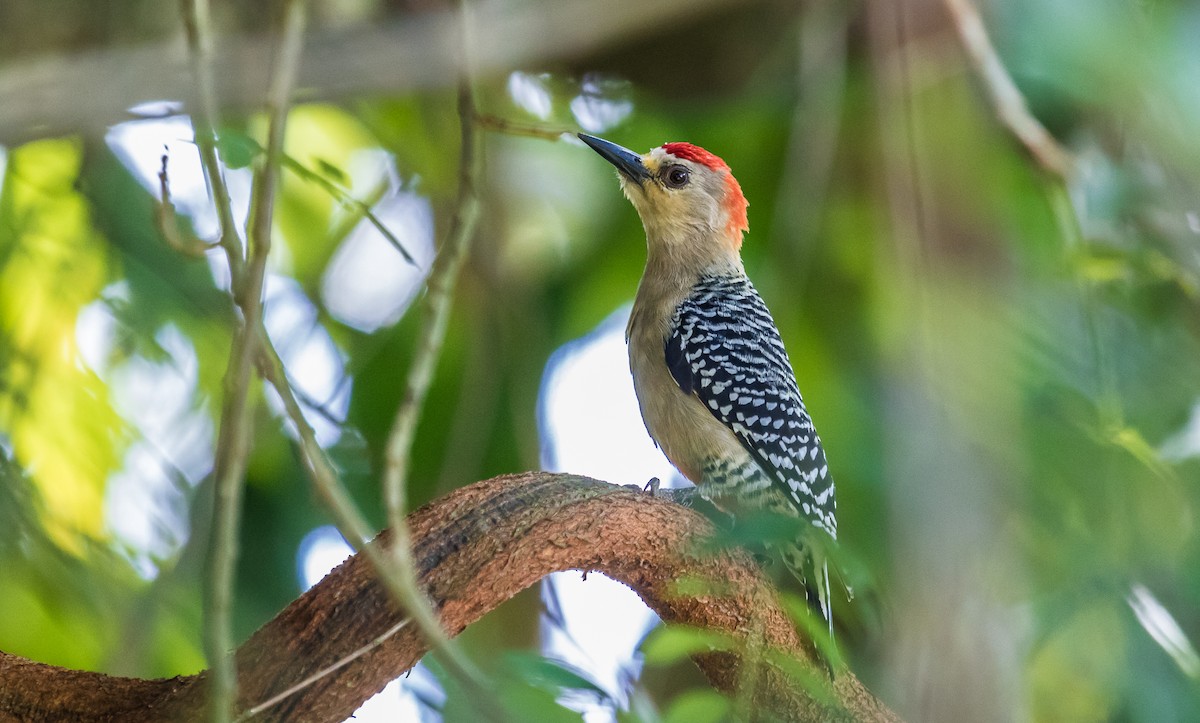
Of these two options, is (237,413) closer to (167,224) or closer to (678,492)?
(167,224)

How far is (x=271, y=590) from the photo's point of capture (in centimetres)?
518

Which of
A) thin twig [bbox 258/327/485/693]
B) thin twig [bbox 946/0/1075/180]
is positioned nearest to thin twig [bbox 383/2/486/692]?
thin twig [bbox 258/327/485/693]

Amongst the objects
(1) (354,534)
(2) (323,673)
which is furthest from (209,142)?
(2) (323,673)

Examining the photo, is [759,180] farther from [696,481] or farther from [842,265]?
[696,481]

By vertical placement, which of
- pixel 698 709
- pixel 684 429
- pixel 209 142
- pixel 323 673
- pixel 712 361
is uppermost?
pixel 209 142

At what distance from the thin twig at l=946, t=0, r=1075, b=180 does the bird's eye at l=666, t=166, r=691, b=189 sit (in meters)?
1.11

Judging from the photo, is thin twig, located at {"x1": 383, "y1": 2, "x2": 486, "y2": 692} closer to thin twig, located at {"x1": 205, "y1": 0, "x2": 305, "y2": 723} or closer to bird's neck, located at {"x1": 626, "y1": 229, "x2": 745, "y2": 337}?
thin twig, located at {"x1": 205, "y1": 0, "x2": 305, "y2": 723}

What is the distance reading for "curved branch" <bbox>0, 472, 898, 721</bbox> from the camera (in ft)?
9.46

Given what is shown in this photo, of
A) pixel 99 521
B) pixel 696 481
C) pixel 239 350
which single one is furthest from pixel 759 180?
pixel 239 350

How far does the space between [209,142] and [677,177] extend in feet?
8.57

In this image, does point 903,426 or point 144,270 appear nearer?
point 903,426

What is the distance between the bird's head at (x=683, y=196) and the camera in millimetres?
4848

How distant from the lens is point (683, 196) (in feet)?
16.1

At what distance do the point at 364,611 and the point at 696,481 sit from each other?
5.78 ft
